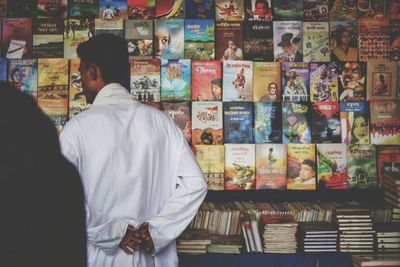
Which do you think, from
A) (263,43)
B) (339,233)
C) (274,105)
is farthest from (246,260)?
(263,43)

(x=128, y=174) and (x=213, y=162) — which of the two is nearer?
(x=128, y=174)

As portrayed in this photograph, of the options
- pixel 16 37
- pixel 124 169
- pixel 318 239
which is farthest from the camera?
pixel 16 37

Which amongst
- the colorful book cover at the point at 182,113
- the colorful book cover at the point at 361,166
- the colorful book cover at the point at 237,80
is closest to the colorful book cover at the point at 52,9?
the colorful book cover at the point at 182,113

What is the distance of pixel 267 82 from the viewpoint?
A: 350 centimetres

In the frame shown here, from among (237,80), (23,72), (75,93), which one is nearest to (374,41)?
(237,80)

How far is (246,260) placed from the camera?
9.57 ft

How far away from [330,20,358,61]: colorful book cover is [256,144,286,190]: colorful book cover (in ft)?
2.66

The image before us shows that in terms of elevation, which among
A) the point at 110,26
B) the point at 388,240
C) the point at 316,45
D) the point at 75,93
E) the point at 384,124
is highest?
the point at 110,26

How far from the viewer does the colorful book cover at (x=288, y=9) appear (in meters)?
3.50

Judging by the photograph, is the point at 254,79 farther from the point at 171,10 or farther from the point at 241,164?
the point at 171,10

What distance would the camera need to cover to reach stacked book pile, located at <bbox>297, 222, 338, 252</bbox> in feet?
9.70

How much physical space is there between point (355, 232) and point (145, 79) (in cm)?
180

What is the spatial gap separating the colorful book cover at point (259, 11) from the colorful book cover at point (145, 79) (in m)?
0.78

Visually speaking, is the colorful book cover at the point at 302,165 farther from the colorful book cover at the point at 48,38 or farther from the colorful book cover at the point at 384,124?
the colorful book cover at the point at 48,38
